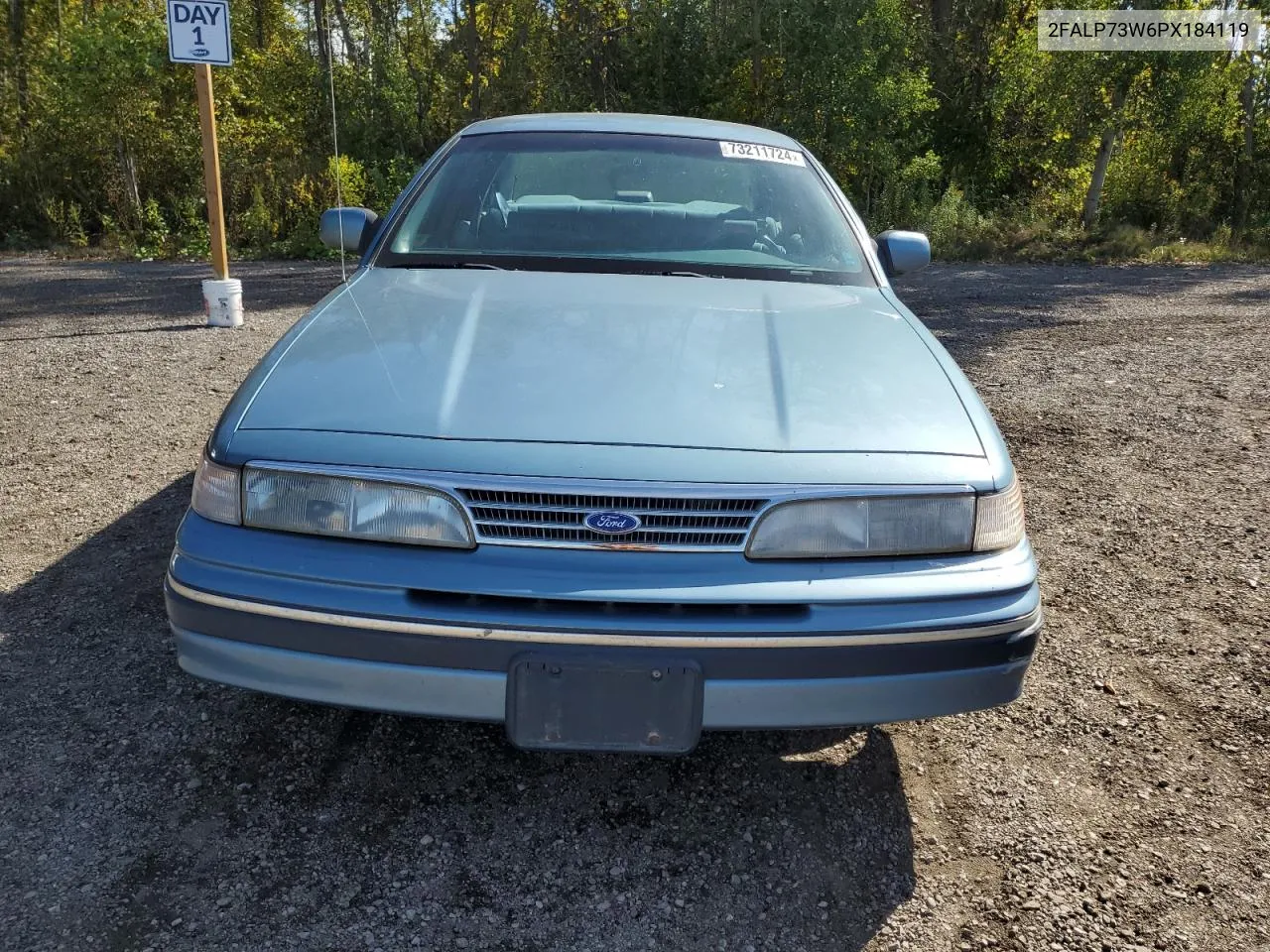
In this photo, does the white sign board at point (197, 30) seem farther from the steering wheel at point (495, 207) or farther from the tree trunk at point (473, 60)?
the tree trunk at point (473, 60)

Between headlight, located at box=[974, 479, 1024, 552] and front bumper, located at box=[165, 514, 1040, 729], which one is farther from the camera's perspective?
headlight, located at box=[974, 479, 1024, 552]

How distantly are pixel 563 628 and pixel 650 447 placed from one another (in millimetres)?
398

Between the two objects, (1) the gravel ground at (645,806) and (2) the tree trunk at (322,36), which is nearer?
(1) the gravel ground at (645,806)

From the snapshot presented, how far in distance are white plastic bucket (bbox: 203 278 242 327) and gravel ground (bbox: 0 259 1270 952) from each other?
4.12 m

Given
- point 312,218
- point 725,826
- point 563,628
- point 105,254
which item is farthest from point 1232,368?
point 105,254

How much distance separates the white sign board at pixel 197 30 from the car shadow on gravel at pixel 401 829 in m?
5.71

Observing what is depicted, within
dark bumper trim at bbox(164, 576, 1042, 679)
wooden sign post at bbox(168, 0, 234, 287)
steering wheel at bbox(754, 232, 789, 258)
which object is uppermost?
wooden sign post at bbox(168, 0, 234, 287)

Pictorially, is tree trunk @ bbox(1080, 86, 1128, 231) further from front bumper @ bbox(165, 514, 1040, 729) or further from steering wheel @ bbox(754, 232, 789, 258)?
front bumper @ bbox(165, 514, 1040, 729)

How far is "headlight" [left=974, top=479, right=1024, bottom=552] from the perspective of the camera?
2.04m

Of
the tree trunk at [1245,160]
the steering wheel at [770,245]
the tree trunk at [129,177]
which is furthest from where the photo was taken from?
the tree trunk at [1245,160]

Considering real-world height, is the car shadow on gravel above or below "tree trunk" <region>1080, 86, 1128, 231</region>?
below

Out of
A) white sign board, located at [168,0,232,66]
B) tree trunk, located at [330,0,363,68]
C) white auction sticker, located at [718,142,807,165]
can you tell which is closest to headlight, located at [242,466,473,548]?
white auction sticker, located at [718,142,807,165]

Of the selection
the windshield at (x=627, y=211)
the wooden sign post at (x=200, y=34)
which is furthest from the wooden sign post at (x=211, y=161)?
the windshield at (x=627, y=211)

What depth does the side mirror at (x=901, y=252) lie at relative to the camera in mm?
3465
